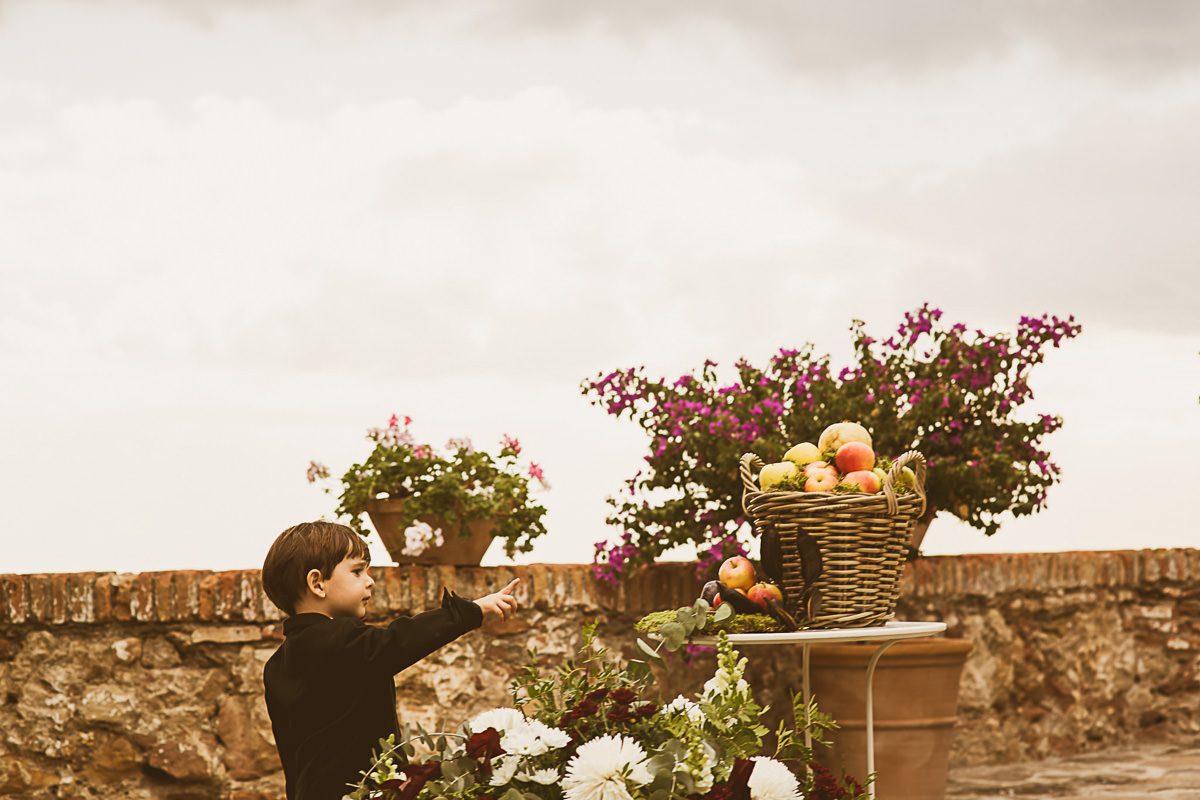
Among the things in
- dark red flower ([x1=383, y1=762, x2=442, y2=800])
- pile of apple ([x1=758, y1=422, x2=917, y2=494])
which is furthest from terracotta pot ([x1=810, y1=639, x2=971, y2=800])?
dark red flower ([x1=383, y1=762, x2=442, y2=800])

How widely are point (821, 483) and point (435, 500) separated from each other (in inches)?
88.0

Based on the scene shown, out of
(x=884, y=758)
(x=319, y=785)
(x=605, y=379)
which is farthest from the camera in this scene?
(x=605, y=379)

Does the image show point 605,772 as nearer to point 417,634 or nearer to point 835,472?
point 417,634

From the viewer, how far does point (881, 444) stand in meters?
5.66

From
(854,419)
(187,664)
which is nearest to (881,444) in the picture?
(854,419)

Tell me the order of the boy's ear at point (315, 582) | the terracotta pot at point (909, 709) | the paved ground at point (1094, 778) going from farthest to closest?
the paved ground at point (1094, 778) → the terracotta pot at point (909, 709) → the boy's ear at point (315, 582)

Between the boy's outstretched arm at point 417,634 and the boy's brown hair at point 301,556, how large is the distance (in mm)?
225

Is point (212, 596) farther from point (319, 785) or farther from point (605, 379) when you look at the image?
point (319, 785)

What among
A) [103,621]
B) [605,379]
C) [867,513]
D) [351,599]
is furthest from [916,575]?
[351,599]

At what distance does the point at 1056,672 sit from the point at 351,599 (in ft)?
17.0

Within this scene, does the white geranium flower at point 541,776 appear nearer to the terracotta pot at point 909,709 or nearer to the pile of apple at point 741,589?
the pile of apple at point 741,589

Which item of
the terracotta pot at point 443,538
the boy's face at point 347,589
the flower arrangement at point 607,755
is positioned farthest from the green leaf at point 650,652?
the terracotta pot at point 443,538

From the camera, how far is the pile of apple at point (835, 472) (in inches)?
147

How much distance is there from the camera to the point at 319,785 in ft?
8.60
